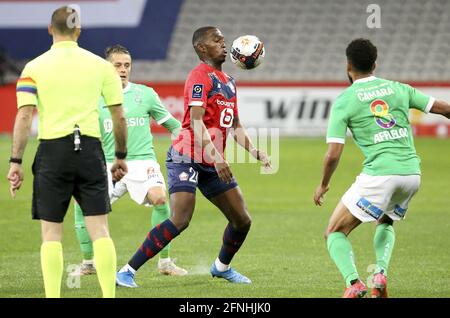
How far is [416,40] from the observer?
106ft

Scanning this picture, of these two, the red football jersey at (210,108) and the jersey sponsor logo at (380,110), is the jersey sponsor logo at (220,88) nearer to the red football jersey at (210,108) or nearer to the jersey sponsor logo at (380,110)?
the red football jersey at (210,108)

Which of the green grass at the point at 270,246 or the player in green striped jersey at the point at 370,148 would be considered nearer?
the player in green striped jersey at the point at 370,148

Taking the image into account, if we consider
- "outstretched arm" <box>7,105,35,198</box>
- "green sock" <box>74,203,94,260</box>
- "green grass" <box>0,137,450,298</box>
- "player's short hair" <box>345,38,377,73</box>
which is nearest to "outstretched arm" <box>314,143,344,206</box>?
"player's short hair" <box>345,38,377,73</box>

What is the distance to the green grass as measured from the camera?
8188 millimetres

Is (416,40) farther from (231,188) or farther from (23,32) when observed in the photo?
(231,188)

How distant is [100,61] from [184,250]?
4490 millimetres

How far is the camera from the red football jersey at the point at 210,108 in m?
8.23

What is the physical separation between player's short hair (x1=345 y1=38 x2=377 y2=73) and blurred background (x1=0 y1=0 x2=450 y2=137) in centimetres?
2297

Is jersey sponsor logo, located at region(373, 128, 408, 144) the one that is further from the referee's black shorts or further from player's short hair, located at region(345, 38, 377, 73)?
the referee's black shorts

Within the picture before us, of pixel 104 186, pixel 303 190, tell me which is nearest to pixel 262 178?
pixel 303 190

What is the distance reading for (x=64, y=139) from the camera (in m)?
6.64

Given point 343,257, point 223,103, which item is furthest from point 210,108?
point 343,257

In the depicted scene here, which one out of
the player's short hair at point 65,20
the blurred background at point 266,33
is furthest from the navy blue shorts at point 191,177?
the blurred background at point 266,33

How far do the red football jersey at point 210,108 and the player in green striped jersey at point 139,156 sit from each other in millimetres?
763
